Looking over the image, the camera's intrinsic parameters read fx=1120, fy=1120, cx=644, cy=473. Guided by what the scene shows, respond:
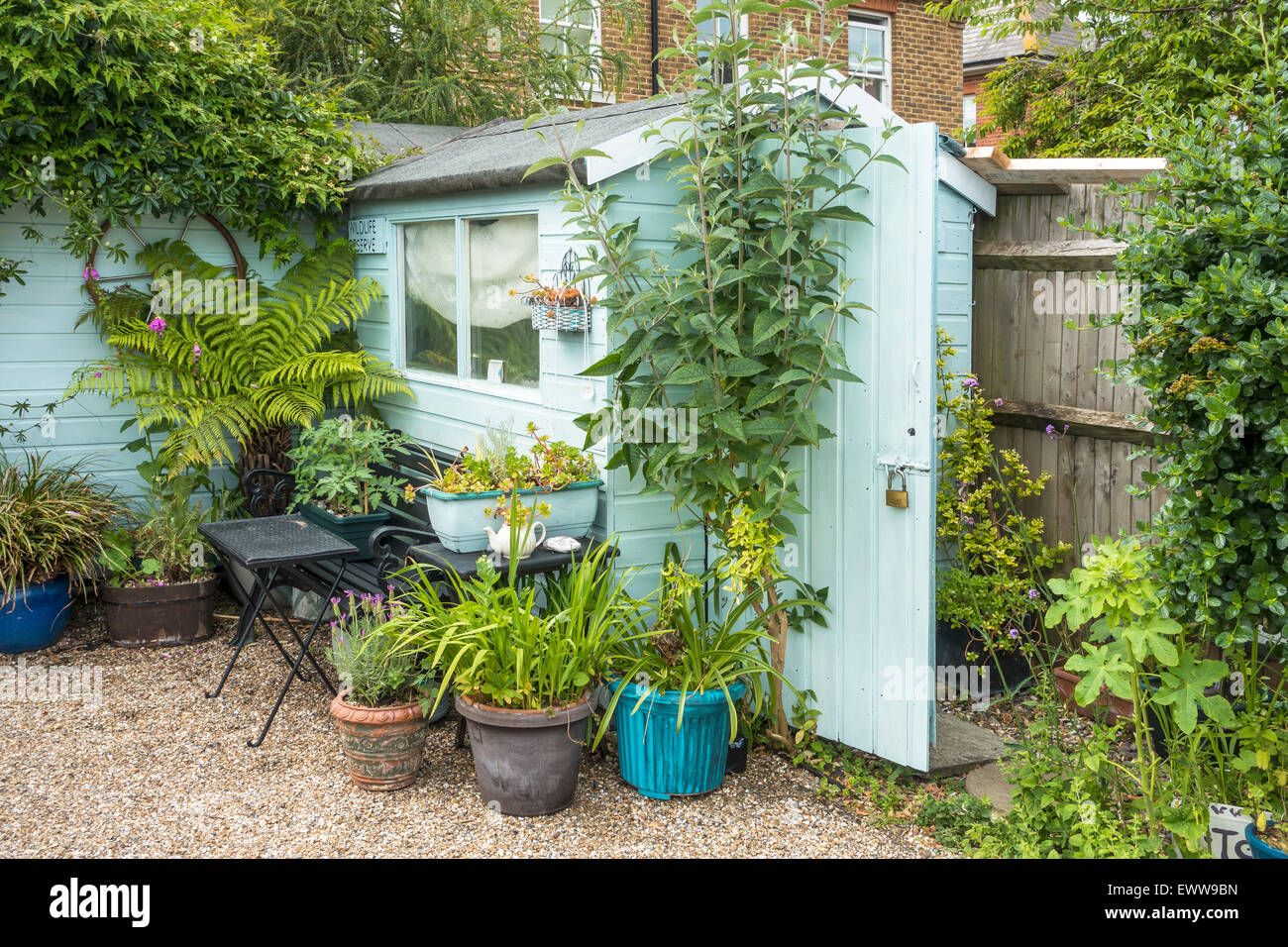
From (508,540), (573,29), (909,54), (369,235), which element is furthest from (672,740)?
(909,54)

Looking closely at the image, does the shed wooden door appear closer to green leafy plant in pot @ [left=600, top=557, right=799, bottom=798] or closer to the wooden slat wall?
green leafy plant in pot @ [left=600, top=557, right=799, bottom=798]

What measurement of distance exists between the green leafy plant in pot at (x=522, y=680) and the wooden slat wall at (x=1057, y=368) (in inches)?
84.1

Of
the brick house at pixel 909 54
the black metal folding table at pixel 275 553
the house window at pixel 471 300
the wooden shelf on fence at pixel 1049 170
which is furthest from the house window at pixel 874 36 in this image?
the black metal folding table at pixel 275 553

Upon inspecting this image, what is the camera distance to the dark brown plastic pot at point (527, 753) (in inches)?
151

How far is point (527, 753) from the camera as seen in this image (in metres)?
3.87

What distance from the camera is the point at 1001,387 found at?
5246 millimetres

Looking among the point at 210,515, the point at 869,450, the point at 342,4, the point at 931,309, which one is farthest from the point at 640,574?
the point at 342,4

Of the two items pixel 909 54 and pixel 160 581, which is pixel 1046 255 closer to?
pixel 160 581

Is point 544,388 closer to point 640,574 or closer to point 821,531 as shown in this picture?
→ point 640,574

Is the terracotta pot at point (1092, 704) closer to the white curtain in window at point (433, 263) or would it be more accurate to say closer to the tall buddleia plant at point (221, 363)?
the white curtain in window at point (433, 263)

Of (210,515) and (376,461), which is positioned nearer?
(376,461)

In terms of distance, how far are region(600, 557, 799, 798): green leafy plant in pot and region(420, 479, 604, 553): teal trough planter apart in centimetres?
63

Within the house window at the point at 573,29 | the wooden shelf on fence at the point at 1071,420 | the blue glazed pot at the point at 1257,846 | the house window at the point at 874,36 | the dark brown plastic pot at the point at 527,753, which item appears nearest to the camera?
the blue glazed pot at the point at 1257,846

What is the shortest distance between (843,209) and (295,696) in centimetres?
327
